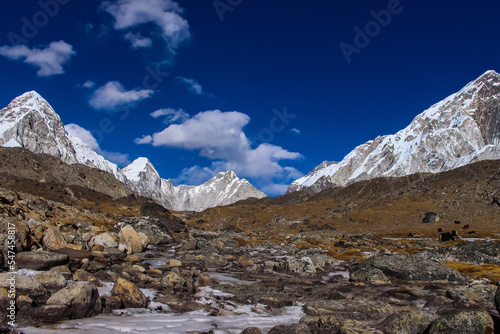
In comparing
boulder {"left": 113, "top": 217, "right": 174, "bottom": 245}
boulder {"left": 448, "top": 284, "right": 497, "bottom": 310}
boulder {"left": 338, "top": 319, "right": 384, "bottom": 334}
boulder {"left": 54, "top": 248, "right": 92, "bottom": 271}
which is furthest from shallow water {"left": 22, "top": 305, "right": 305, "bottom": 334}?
boulder {"left": 113, "top": 217, "right": 174, "bottom": 245}

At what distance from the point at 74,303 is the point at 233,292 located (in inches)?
296

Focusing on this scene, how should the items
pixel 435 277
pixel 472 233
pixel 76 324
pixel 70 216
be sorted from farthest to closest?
1. pixel 472 233
2. pixel 70 216
3. pixel 435 277
4. pixel 76 324

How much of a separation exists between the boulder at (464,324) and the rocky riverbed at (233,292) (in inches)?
1.1

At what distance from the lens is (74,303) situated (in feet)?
30.1

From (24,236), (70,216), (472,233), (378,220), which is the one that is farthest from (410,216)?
(24,236)

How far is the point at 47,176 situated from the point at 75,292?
353ft

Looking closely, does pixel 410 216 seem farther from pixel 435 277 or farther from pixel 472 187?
pixel 435 277

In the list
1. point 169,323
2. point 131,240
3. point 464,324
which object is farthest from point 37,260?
point 464,324

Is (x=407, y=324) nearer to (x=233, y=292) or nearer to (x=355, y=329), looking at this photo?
(x=355, y=329)

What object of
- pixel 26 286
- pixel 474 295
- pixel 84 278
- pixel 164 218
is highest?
pixel 164 218

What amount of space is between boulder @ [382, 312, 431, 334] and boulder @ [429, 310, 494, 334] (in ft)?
1.55

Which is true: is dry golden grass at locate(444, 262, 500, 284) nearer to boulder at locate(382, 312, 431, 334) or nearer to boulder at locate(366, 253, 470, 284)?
boulder at locate(366, 253, 470, 284)

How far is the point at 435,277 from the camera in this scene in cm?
1938

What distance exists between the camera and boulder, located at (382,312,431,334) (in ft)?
30.9
